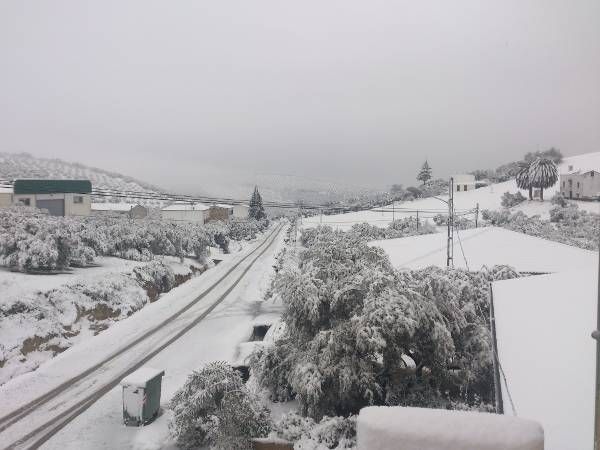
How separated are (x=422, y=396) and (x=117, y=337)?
43.5ft

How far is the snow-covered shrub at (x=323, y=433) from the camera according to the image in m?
8.63

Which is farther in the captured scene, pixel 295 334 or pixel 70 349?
pixel 70 349

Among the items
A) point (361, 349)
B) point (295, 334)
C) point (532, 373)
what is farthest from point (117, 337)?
point (532, 373)

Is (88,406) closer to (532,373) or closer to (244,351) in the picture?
(244,351)

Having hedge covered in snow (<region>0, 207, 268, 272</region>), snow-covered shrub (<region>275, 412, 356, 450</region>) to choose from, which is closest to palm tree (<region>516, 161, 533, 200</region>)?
hedge covered in snow (<region>0, 207, 268, 272</region>)

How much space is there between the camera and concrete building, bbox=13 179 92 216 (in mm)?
45531

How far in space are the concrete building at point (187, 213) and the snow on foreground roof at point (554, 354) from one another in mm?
59392

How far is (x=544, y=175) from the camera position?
38.4 metres

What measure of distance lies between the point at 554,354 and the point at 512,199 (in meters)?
42.6

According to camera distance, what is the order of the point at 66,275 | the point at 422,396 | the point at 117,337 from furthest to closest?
the point at 66,275 < the point at 117,337 < the point at 422,396

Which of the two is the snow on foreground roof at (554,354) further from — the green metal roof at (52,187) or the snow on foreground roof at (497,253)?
the green metal roof at (52,187)

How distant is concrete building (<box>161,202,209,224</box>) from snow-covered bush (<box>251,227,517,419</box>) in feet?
185

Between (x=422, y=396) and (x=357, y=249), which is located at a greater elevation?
Answer: (x=357, y=249)

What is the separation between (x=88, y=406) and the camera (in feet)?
37.7
